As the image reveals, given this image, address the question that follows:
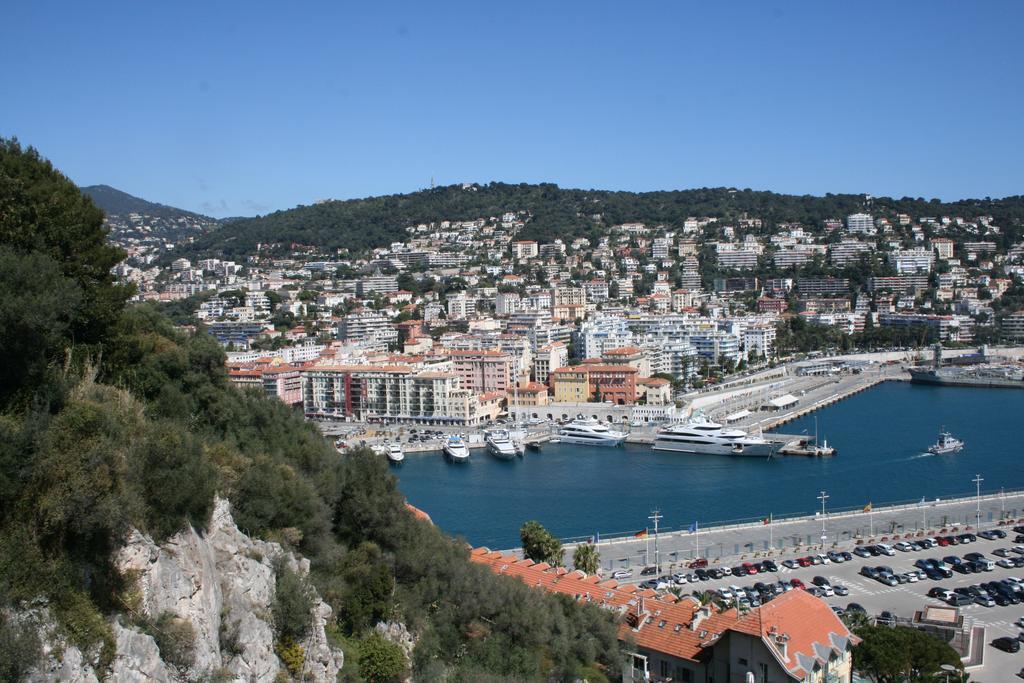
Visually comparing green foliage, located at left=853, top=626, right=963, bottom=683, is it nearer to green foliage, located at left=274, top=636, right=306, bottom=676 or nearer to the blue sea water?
green foliage, located at left=274, top=636, right=306, bottom=676

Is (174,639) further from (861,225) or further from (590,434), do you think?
(861,225)

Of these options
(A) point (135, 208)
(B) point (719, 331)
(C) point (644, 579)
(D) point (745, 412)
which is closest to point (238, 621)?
(C) point (644, 579)

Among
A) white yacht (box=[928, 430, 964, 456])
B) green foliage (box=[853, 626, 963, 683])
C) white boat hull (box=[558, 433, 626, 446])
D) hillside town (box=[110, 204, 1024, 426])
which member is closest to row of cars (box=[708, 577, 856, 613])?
green foliage (box=[853, 626, 963, 683])

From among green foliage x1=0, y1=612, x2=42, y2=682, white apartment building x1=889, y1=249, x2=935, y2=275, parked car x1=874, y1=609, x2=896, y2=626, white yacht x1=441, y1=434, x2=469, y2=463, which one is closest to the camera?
green foliage x1=0, y1=612, x2=42, y2=682

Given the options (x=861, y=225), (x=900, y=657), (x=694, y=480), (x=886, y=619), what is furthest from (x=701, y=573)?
(x=861, y=225)

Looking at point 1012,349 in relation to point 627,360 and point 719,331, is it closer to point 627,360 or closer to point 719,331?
point 719,331

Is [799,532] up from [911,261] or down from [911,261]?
down
